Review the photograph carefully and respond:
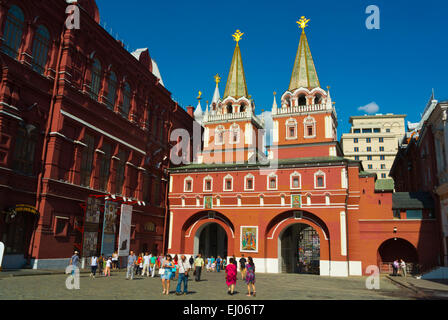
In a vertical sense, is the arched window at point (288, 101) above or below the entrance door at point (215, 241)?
above

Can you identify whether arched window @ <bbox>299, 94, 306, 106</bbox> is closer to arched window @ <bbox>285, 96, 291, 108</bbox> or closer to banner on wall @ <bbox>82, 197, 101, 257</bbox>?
arched window @ <bbox>285, 96, 291, 108</bbox>

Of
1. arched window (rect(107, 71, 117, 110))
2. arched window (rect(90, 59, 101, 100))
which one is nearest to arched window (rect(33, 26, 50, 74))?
arched window (rect(90, 59, 101, 100))

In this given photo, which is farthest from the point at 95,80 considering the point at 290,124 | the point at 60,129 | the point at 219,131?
the point at 290,124

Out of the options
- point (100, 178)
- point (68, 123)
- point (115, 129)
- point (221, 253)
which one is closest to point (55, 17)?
point (68, 123)

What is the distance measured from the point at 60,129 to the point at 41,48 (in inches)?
248

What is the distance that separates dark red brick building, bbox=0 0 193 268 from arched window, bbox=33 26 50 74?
8cm

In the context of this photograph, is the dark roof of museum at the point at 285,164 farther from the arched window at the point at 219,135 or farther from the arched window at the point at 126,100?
the arched window at the point at 126,100

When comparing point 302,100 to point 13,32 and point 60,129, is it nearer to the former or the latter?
point 60,129

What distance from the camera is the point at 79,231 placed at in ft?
100

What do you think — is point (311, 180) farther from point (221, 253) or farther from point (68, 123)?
point (68, 123)

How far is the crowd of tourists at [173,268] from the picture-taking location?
55.9 feet

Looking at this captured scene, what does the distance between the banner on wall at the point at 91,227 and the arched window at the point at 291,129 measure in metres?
23.2

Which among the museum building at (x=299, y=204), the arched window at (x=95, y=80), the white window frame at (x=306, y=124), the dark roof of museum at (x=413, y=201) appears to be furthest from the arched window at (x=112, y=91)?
the dark roof of museum at (x=413, y=201)
